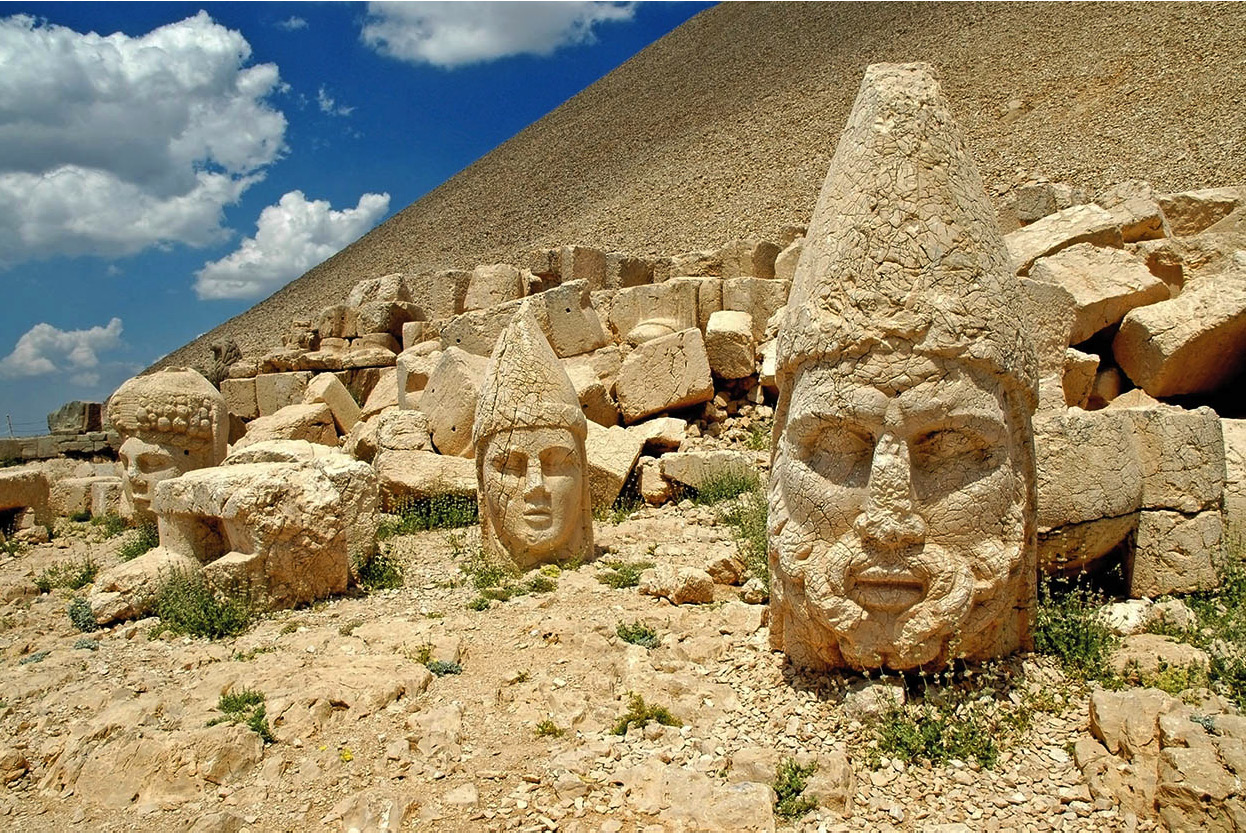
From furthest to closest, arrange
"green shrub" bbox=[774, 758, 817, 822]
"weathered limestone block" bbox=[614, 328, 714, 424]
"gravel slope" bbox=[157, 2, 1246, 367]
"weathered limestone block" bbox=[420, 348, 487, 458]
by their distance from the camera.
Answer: "gravel slope" bbox=[157, 2, 1246, 367]
"weathered limestone block" bbox=[614, 328, 714, 424]
"weathered limestone block" bbox=[420, 348, 487, 458]
"green shrub" bbox=[774, 758, 817, 822]

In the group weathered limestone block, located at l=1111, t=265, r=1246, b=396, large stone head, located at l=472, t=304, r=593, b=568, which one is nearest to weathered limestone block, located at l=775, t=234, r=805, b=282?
weathered limestone block, located at l=1111, t=265, r=1246, b=396

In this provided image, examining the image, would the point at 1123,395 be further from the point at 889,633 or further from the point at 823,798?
the point at 823,798

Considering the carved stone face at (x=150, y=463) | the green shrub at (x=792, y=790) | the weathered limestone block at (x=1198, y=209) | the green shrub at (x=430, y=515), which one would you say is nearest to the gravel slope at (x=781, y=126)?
the weathered limestone block at (x=1198, y=209)

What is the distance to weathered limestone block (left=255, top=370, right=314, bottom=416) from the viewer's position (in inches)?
484

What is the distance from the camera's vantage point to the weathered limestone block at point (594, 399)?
843 cm

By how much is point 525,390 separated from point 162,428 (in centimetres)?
354

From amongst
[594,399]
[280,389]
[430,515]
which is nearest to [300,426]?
[280,389]

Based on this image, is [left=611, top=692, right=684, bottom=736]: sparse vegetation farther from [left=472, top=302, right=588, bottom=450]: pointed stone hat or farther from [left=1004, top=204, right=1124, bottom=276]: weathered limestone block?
[left=1004, top=204, right=1124, bottom=276]: weathered limestone block

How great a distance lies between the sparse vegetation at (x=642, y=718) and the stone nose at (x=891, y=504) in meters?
1.01

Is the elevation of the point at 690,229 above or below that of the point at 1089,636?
above

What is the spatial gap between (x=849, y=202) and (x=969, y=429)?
946mm

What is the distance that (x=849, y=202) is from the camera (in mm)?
3254

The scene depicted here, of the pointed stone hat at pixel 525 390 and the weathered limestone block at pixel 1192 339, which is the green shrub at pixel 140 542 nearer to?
the pointed stone hat at pixel 525 390

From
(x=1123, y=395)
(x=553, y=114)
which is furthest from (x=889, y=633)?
(x=553, y=114)
